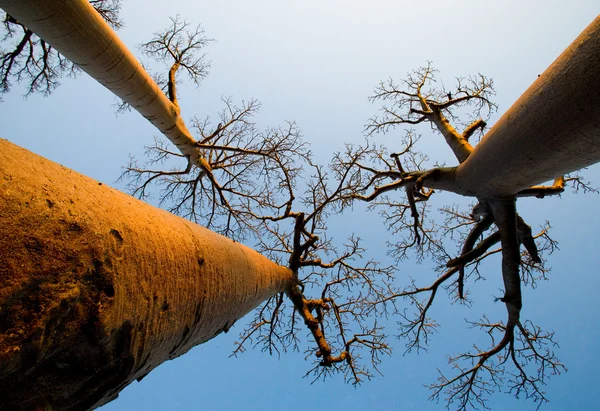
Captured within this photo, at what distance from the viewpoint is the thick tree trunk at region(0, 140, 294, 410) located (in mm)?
928

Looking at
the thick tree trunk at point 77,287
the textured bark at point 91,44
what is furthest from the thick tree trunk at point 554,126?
the textured bark at point 91,44

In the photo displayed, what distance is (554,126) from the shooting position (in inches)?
95.5

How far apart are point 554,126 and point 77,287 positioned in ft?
10.2

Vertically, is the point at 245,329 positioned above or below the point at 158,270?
above

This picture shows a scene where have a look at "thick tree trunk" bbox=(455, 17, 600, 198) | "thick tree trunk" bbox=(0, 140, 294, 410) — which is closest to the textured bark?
"thick tree trunk" bbox=(0, 140, 294, 410)

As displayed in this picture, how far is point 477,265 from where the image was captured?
22.6 ft

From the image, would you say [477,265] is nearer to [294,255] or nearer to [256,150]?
[294,255]

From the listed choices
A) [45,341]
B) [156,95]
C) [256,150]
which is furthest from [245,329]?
[45,341]

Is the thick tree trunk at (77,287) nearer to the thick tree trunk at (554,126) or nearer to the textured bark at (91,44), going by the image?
the textured bark at (91,44)

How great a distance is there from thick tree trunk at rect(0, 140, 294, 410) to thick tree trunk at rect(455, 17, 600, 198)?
8.75 ft

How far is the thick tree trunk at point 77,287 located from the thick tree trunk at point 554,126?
2667 mm

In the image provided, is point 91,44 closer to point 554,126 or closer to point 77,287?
point 77,287

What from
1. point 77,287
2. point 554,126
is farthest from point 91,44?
point 554,126

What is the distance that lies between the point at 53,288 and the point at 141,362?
0.72 meters
